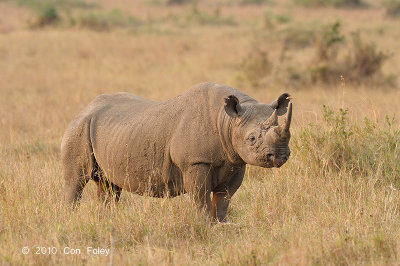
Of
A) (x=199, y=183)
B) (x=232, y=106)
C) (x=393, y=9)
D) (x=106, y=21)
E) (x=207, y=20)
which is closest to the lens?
(x=232, y=106)

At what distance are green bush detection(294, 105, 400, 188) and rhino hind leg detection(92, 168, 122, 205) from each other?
214 cm

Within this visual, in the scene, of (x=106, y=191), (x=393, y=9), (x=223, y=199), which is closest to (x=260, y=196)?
(x=223, y=199)

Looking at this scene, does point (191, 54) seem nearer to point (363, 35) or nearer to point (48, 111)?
point (363, 35)

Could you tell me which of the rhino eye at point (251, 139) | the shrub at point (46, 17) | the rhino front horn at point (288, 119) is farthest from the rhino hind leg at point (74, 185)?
the shrub at point (46, 17)

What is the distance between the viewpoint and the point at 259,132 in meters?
5.25

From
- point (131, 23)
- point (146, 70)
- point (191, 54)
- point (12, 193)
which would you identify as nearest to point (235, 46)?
point (191, 54)

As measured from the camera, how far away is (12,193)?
245 inches

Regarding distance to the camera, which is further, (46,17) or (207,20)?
(207,20)

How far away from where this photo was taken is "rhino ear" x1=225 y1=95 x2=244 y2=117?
17.5ft

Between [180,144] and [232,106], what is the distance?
61cm

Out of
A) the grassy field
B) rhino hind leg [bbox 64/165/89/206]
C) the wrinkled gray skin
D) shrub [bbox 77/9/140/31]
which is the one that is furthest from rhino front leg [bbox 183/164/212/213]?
shrub [bbox 77/9/140/31]

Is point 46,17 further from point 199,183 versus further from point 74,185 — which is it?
point 199,183

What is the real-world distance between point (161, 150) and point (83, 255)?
1.30 m

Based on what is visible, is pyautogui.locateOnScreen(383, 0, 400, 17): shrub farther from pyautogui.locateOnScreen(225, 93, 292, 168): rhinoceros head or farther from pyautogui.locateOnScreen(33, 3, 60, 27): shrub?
pyautogui.locateOnScreen(225, 93, 292, 168): rhinoceros head
